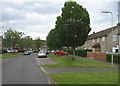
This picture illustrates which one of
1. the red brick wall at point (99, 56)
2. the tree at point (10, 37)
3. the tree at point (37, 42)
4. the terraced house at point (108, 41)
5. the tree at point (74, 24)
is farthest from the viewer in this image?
the tree at point (37, 42)

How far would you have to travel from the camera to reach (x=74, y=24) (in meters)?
47.7

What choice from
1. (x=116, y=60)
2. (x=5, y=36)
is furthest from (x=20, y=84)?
(x=5, y=36)

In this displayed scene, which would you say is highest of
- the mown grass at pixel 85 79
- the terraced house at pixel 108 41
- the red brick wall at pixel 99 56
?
the terraced house at pixel 108 41

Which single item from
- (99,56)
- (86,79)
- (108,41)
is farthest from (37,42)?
(86,79)

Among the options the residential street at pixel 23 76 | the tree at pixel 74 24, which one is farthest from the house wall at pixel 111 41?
the residential street at pixel 23 76

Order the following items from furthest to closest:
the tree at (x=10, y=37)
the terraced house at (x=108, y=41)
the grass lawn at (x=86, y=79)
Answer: the tree at (x=10, y=37) → the terraced house at (x=108, y=41) → the grass lawn at (x=86, y=79)

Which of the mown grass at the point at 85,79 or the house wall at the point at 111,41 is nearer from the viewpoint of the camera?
the mown grass at the point at 85,79

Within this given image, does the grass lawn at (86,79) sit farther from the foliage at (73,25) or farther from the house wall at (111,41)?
the house wall at (111,41)

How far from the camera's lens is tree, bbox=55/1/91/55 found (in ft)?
157

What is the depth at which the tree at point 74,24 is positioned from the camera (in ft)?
157

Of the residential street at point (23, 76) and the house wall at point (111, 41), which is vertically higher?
the house wall at point (111, 41)

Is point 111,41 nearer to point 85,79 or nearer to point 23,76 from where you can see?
point 23,76

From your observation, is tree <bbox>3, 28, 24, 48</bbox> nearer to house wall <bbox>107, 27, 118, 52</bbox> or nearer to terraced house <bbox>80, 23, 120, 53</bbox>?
terraced house <bbox>80, 23, 120, 53</bbox>

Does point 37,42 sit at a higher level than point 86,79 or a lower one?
higher
